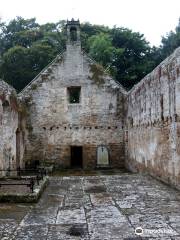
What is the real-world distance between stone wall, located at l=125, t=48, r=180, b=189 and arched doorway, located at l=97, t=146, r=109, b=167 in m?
3.58

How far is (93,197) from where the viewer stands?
38.1 feet

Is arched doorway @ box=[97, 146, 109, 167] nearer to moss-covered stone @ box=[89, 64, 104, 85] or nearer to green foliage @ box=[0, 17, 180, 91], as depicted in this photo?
moss-covered stone @ box=[89, 64, 104, 85]


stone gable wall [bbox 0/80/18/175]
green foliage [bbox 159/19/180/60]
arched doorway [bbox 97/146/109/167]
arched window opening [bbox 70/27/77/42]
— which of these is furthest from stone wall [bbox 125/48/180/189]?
green foliage [bbox 159/19/180/60]

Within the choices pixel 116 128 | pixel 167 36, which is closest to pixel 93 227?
pixel 116 128

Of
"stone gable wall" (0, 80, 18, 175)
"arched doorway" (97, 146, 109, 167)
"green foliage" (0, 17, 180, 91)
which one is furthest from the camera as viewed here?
"green foliage" (0, 17, 180, 91)

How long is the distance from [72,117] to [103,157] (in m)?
3.00

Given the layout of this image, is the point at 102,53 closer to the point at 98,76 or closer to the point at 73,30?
the point at 73,30

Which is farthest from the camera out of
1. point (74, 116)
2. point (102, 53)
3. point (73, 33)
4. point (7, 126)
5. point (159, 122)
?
point (102, 53)

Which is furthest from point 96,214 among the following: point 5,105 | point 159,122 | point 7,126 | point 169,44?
point 169,44

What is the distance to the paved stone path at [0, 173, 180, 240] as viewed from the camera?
7438mm

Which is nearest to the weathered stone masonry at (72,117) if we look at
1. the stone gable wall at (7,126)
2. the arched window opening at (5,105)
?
the stone gable wall at (7,126)

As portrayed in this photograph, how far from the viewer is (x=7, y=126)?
17.8 meters

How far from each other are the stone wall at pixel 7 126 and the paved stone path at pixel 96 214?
4.24 meters

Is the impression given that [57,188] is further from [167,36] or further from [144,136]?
[167,36]
